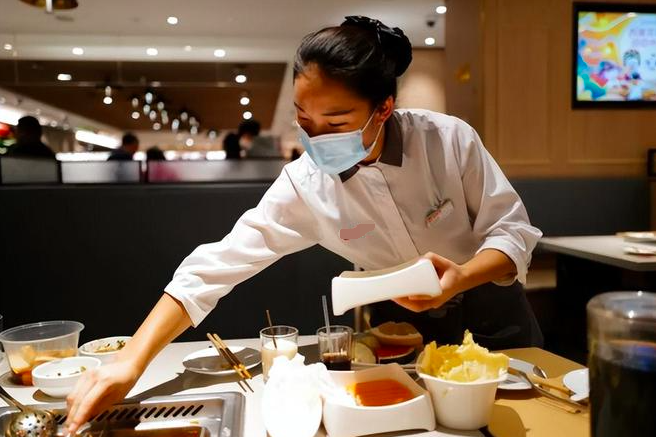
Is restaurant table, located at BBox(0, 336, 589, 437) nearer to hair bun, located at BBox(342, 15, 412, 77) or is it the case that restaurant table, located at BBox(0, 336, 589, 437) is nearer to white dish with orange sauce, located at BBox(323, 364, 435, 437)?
white dish with orange sauce, located at BBox(323, 364, 435, 437)

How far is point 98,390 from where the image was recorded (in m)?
1.04

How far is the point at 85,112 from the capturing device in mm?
11609

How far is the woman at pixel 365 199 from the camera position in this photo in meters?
1.18

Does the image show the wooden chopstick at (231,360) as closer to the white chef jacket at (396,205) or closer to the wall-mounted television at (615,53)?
the white chef jacket at (396,205)

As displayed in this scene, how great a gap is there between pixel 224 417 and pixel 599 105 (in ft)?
16.4

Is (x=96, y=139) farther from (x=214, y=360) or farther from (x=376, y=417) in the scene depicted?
(x=376, y=417)

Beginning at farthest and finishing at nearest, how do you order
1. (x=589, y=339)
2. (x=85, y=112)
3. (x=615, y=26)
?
1. (x=85, y=112)
2. (x=615, y=26)
3. (x=589, y=339)

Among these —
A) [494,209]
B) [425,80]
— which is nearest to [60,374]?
[494,209]

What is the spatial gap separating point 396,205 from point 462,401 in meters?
0.61

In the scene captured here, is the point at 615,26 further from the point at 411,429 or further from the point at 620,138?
the point at 411,429

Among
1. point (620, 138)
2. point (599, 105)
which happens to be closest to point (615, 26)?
point (599, 105)

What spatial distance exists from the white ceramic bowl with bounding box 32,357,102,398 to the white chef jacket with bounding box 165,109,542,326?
357 mm

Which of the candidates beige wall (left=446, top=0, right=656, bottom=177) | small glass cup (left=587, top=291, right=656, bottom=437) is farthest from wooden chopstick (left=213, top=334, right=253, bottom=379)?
beige wall (left=446, top=0, right=656, bottom=177)

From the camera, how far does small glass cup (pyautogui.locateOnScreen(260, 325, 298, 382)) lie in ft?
4.05
